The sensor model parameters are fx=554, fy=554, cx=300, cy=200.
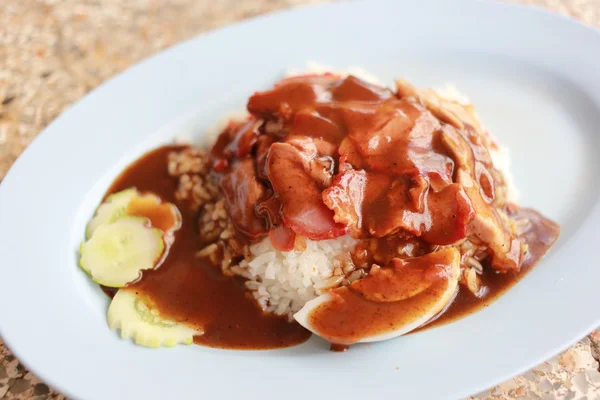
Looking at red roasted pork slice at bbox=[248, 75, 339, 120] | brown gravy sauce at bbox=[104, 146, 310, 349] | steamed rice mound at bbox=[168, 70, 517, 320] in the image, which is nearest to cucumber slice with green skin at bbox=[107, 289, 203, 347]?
brown gravy sauce at bbox=[104, 146, 310, 349]

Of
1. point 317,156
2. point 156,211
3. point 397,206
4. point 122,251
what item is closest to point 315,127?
point 317,156

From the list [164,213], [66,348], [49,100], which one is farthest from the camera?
[49,100]

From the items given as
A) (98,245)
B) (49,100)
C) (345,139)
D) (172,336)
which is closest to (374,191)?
(345,139)

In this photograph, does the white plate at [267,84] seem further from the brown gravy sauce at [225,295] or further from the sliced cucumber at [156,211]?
the sliced cucumber at [156,211]

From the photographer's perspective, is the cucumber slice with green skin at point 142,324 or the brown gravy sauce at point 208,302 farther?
the brown gravy sauce at point 208,302

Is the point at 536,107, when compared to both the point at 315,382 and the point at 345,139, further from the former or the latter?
the point at 315,382

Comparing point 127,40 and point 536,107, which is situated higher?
point 536,107

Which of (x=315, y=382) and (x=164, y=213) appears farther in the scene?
(x=164, y=213)

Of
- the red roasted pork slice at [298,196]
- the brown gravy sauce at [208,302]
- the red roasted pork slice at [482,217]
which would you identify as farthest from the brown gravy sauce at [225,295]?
the red roasted pork slice at [298,196]
